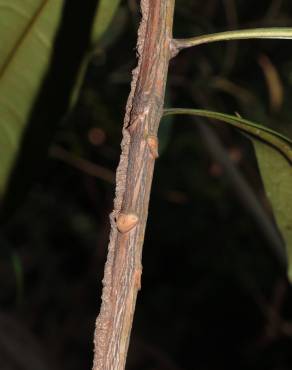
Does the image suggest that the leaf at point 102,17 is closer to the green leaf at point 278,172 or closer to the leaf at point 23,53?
the leaf at point 23,53

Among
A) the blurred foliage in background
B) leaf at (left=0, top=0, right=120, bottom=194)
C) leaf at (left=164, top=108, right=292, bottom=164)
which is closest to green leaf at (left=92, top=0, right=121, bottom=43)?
leaf at (left=0, top=0, right=120, bottom=194)

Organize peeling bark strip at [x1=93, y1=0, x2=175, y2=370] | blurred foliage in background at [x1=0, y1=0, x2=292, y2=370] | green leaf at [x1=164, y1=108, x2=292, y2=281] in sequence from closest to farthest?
peeling bark strip at [x1=93, y1=0, x2=175, y2=370] < green leaf at [x1=164, y1=108, x2=292, y2=281] < blurred foliage in background at [x1=0, y1=0, x2=292, y2=370]

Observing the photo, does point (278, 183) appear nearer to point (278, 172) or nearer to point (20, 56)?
point (278, 172)

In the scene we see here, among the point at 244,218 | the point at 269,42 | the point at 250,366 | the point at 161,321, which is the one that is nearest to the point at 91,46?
the point at 269,42

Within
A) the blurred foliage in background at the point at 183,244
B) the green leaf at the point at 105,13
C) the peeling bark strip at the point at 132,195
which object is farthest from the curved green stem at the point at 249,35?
the blurred foliage in background at the point at 183,244

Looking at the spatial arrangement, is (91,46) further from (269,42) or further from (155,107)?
(269,42)

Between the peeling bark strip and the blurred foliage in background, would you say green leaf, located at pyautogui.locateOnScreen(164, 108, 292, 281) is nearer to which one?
the peeling bark strip
